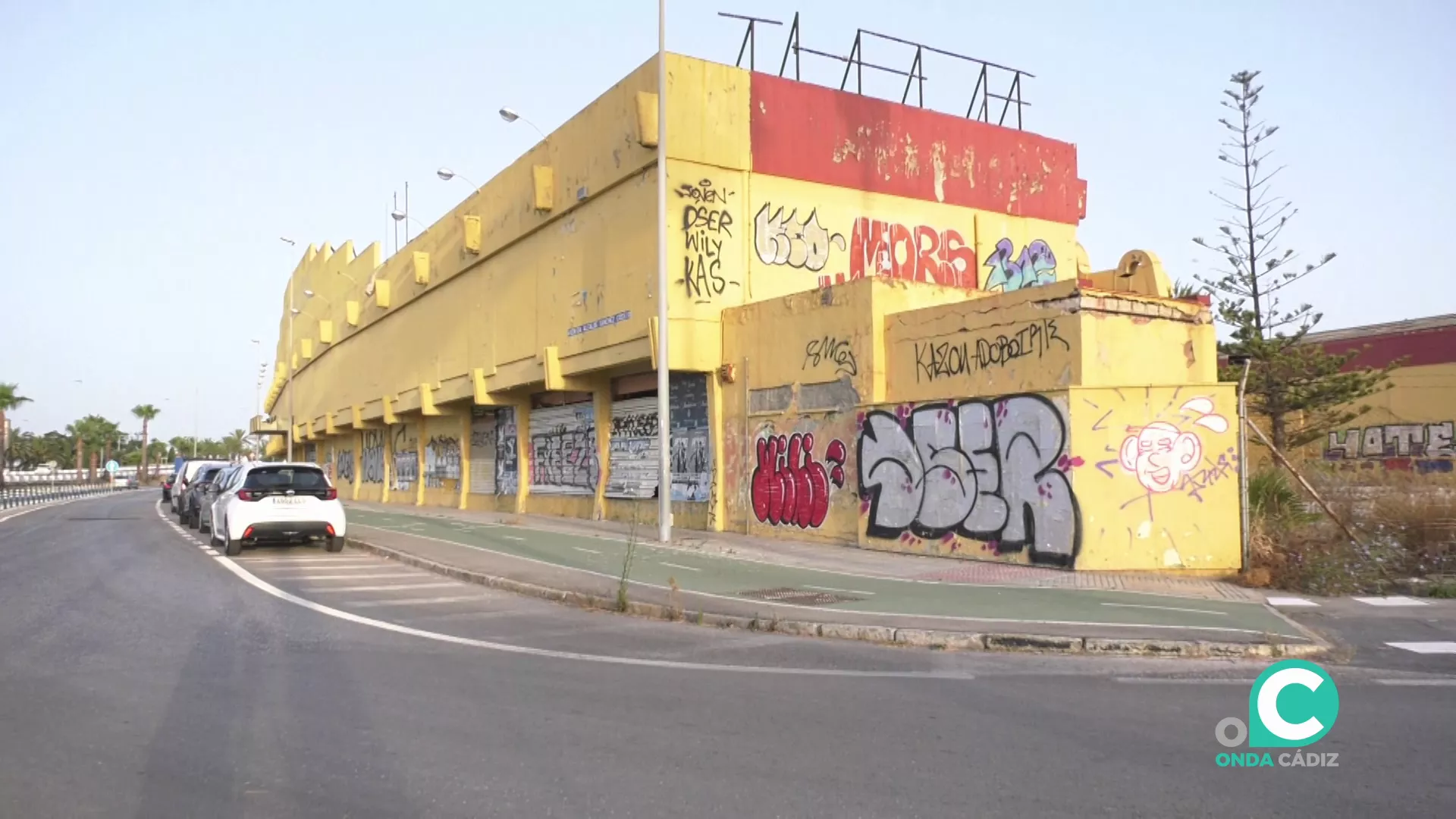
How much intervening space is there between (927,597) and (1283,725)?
6.20m

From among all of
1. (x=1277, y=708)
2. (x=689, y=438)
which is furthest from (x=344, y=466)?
(x=1277, y=708)

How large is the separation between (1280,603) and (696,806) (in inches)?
370

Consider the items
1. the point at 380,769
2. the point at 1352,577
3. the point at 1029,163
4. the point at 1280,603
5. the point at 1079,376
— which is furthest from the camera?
the point at 1029,163

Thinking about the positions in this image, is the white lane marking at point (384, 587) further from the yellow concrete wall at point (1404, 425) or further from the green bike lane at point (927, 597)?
the yellow concrete wall at point (1404, 425)

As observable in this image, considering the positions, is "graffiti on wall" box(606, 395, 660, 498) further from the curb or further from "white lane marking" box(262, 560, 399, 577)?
the curb

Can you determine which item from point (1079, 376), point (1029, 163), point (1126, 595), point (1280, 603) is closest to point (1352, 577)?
point (1280, 603)

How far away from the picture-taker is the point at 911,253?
25.3 m

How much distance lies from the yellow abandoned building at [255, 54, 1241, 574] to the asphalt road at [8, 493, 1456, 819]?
6.29 metres

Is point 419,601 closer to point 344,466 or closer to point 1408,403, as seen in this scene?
point 1408,403

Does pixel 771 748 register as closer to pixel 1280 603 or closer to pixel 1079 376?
pixel 1280 603

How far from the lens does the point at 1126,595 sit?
39.4ft

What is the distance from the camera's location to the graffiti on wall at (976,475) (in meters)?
14.4

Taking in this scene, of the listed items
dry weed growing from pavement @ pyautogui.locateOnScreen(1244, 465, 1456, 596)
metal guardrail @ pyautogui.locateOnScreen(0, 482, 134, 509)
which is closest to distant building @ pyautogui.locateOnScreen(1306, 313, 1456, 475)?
dry weed growing from pavement @ pyautogui.locateOnScreen(1244, 465, 1456, 596)

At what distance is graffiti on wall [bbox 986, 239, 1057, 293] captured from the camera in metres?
26.9
